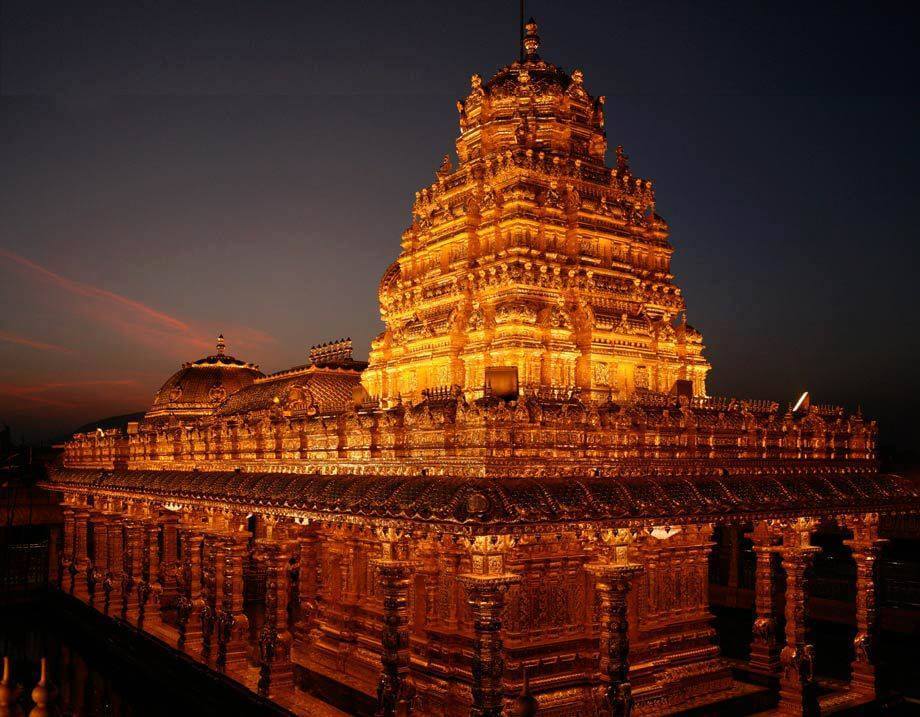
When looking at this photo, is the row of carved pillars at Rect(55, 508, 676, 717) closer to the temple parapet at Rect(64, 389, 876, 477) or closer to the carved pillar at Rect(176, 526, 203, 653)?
the carved pillar at Rect(176, 526, 203, 653)

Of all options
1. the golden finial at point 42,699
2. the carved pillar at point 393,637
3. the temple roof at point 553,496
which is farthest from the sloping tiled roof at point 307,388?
the golden finial at point 42,699

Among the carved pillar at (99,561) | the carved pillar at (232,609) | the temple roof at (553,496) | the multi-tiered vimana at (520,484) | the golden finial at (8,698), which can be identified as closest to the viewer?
the golden finial at (8,698)

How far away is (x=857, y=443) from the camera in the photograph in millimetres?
17844

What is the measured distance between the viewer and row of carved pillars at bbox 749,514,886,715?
618 inches

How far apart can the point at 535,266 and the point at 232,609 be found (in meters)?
9.70

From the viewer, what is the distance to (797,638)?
15.9m

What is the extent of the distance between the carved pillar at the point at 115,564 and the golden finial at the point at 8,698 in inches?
822

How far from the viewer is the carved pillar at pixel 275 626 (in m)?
16.5

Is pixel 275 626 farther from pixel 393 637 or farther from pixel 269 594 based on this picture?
pixel 393 637

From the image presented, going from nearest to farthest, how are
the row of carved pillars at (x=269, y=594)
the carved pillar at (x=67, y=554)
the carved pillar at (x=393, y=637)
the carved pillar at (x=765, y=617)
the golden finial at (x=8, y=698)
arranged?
the golden finial at (x=8, y=698) < the row of carved pillars at (x=269, y=594) < the carved pillar at (x=393, y=637) < the carved pillar at (x=765, y=617) < the carved pillar at (x=67, y=554)

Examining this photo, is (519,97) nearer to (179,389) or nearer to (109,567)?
(109,567)

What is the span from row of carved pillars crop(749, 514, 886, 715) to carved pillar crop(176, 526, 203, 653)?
41.4ft

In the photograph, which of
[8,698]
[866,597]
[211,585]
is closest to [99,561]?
[211,585]

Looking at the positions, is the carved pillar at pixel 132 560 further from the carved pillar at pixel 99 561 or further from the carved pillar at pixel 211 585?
the carved pillar at pixel 211 585
